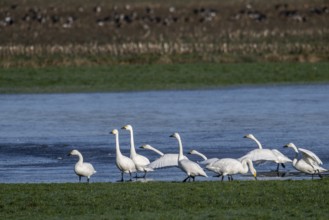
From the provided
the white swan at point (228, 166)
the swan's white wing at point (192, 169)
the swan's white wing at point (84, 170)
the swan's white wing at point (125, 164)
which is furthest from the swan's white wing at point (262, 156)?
the swan's white wing at point (84, 170)

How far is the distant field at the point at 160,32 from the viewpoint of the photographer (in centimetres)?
4131

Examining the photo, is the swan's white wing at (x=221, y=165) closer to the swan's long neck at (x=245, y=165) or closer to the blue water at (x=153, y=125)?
the swan's long neck at (x=245, y=165)

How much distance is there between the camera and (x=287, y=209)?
12594 millimetres

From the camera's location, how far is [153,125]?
25.0 m

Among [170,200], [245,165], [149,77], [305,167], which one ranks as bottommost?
[149,77]

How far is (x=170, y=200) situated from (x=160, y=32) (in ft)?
144

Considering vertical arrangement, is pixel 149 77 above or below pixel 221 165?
Result: below

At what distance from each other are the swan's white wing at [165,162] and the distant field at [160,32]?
2308cm

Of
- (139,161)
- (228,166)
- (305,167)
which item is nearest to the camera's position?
(228,166)

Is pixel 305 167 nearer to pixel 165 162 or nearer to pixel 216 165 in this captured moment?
pixel 216 165

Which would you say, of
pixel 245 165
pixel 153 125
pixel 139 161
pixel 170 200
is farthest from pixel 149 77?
pixel 170 200

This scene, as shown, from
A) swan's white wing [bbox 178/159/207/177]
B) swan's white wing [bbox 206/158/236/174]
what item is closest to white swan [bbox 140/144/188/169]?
swan's white wing [bbox 178/159/207/177]

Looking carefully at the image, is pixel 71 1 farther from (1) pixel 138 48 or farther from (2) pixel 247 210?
(2) pixel 247 210

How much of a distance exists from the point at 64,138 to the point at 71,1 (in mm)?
57515
